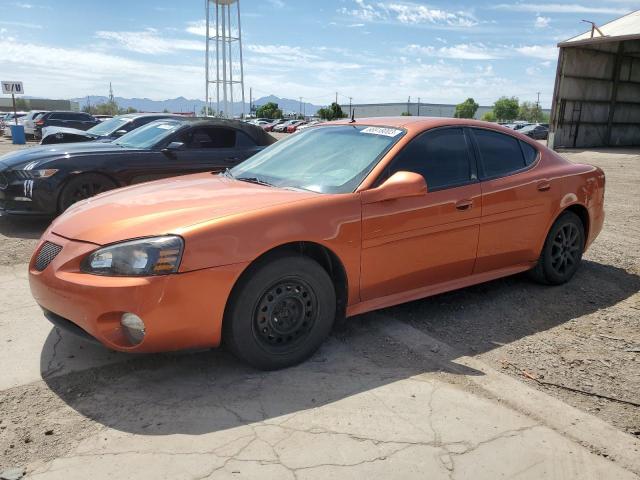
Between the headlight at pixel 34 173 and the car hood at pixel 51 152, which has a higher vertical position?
the car hood at pixel 51 152

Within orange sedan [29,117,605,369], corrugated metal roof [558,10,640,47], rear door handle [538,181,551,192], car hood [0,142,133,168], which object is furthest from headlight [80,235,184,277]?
corrugated metal roof [558,10,640,47]

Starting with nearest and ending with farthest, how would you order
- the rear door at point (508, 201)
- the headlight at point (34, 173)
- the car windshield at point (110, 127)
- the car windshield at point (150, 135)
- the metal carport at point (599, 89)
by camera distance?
the rear door at point (508, 201) < the headlight at point (34, 173) < the car windshield at point (150, 135) < the car windshield at point (110, 127) < the metal carport at point (599, 89)

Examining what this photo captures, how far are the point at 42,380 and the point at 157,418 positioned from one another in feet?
2.79

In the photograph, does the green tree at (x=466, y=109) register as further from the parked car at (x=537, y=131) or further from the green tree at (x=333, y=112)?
the parked car at (x=537, y=131)

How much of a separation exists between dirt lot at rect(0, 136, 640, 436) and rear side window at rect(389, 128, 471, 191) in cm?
106

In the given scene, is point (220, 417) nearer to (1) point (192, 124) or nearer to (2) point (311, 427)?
(2) point (311, 427)

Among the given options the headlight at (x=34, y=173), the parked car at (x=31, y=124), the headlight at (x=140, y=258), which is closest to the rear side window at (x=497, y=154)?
the headlight at (x=140, y=258)

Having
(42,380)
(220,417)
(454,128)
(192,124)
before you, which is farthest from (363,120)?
(192,124)

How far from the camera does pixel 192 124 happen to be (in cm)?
771

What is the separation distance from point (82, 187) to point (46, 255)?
380 cm

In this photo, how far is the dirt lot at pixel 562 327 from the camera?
3.26 m

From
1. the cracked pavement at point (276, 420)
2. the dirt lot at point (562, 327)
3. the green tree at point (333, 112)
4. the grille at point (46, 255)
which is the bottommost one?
the cracked pavement at point (276, 420)

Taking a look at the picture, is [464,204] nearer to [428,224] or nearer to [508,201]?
[428,224]

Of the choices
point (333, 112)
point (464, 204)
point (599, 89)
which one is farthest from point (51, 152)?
point (333, 112)
